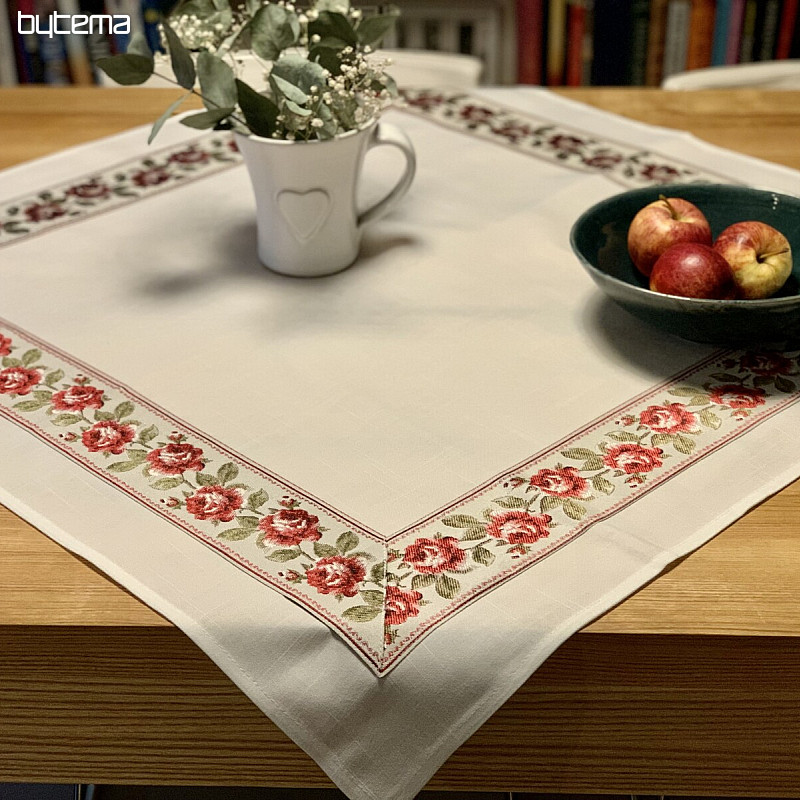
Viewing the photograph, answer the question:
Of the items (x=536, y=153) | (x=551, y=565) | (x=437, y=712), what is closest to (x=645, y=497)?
(x=551, y=565)

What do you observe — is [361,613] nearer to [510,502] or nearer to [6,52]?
[510,502]

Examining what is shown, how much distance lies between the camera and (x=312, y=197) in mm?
988

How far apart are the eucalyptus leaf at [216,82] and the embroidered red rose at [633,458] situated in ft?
1.55

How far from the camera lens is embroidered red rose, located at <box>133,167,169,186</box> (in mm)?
1274

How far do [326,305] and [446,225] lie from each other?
9.0 inches

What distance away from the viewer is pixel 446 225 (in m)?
1.16

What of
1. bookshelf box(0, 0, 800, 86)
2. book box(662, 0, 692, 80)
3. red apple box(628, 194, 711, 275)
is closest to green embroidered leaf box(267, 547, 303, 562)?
red apple box(628, 194, 711, 275)

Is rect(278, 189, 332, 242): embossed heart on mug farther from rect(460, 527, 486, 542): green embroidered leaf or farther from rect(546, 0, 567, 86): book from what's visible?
rect(546, 0, 567, 86): book

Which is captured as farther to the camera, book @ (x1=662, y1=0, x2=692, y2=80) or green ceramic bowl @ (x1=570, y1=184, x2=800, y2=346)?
book @ (x1=662, y1=0, x2=692, y2=80)

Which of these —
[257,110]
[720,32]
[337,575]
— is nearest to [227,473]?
[337,575]

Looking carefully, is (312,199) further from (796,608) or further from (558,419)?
(796,608)

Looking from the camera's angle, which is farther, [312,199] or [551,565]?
[312,199]

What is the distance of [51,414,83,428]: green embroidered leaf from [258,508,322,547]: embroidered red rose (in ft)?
0.72

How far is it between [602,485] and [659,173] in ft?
2.07
